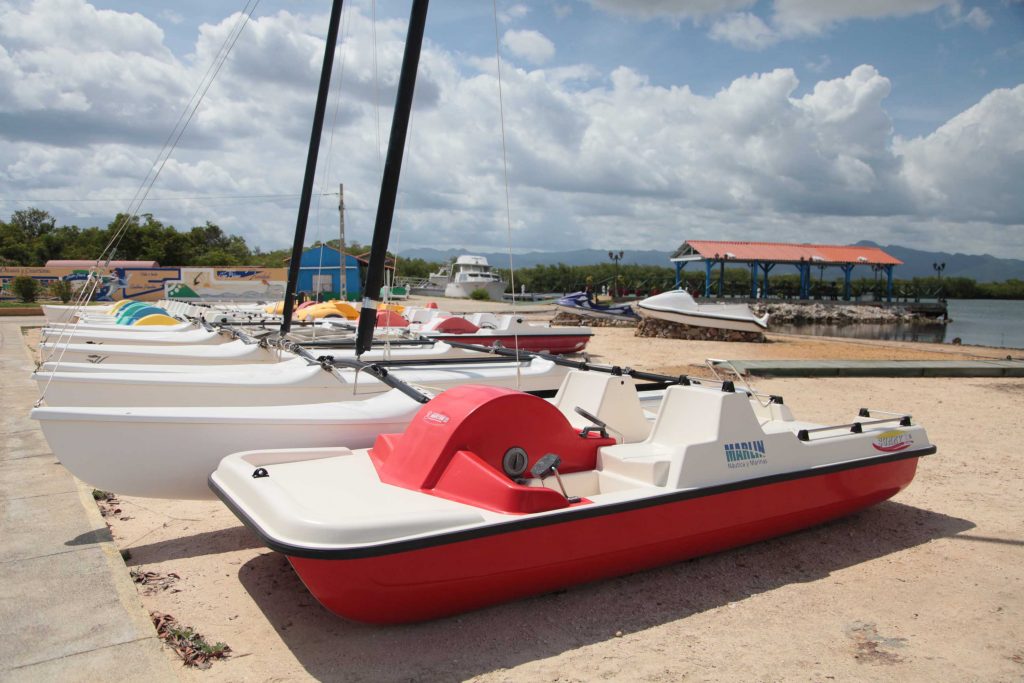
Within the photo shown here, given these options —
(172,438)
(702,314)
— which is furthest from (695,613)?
(702,314)

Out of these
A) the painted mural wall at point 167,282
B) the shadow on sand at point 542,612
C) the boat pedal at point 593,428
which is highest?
the painted mural wall at point 167,282

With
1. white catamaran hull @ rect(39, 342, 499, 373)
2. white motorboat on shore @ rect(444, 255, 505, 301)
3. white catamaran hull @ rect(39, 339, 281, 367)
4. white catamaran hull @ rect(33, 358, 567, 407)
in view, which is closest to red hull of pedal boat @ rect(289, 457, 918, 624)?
white catamaran hull @ rect(33, 358, 567, 407)

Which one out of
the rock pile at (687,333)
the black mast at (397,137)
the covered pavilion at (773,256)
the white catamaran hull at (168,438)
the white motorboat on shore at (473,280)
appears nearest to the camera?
the white catamaran hull at (168,438)

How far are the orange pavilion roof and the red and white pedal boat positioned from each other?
41553mm

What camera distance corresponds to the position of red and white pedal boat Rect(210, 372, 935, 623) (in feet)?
12.2

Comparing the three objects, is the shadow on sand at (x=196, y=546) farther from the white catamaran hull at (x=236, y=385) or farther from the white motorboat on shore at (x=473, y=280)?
the white motorboat on shore at (x=473, y=280)

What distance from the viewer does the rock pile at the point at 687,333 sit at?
25.7 m

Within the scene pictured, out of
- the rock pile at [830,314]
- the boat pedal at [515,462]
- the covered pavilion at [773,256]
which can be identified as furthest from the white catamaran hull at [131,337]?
the rock pile at [830,314]

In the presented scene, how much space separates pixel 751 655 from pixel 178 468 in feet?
13.6

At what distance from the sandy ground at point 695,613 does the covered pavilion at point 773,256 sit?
41.0 metres

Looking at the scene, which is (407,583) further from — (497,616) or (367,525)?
(497,616)

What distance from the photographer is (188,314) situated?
1938 cm

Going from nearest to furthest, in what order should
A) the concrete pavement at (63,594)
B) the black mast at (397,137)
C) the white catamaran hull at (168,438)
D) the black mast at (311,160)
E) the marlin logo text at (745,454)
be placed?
1. the concrete pavement at (63,594)
2. the marlin logo text at (745,454)
3. the white catamaran hull at (168,438)
4. the black mast at (397,137)
5. the black mast at (311,160)

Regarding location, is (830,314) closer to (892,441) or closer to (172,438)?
(892,441)
